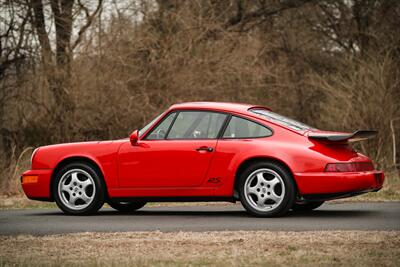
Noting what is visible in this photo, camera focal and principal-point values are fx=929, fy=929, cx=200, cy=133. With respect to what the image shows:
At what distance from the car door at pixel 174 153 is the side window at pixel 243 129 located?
0.13m

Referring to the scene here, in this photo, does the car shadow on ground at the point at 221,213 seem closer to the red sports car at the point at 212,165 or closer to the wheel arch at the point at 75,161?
the red sports car at the point at 212,165

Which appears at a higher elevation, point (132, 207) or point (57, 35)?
point (57, 35)

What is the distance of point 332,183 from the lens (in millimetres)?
10484

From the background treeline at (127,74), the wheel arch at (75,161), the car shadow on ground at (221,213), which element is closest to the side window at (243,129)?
the car shadow on ground at (221,213)

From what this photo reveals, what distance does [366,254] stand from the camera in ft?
24.8

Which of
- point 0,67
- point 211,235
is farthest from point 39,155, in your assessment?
point 0,67

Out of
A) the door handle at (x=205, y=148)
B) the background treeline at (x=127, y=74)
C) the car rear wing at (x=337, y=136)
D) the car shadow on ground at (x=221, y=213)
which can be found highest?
the background treeline at (x=127, y=74)

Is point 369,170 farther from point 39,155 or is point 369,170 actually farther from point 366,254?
point 39,155

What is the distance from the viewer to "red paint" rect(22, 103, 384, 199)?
10.5 metres

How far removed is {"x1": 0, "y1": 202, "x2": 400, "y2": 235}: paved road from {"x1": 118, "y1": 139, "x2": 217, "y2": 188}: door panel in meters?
0.47

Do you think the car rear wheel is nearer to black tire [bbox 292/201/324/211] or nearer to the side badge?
the side badge


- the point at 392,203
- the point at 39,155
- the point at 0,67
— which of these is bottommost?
the point at 392,203

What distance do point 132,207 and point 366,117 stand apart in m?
9.87

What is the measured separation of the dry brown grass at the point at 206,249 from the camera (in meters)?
7.34
